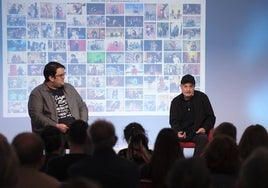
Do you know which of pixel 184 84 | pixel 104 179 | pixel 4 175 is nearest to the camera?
pixel 4 175

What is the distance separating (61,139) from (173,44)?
3.57 meters

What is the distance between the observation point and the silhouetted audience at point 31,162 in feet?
8.38

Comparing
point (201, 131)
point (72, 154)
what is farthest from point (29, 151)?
point (201, 131)

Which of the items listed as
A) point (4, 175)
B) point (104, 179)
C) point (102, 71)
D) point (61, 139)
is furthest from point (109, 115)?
point (4, 175)

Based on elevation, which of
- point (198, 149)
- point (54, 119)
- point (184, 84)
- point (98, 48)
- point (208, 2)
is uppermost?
point (208, 2)

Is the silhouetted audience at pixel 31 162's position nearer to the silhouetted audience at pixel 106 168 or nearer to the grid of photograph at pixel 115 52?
the silhouetted audience at pixel 106 168

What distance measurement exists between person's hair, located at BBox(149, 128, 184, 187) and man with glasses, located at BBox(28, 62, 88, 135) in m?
2.08

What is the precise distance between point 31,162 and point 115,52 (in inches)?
176

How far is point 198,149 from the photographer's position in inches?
220

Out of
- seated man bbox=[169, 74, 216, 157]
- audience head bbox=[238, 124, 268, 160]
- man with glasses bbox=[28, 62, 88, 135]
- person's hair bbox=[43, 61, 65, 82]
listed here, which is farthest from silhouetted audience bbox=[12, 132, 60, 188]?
seated man bbox=[169, 74, 216, 157]

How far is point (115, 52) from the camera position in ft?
22.9

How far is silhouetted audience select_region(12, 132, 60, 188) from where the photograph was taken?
255cm

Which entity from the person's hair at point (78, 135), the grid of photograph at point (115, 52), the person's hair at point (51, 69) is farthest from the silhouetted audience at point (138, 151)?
the grid of photograph at point (115, 52)

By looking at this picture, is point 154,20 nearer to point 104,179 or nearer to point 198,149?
point 198,149
